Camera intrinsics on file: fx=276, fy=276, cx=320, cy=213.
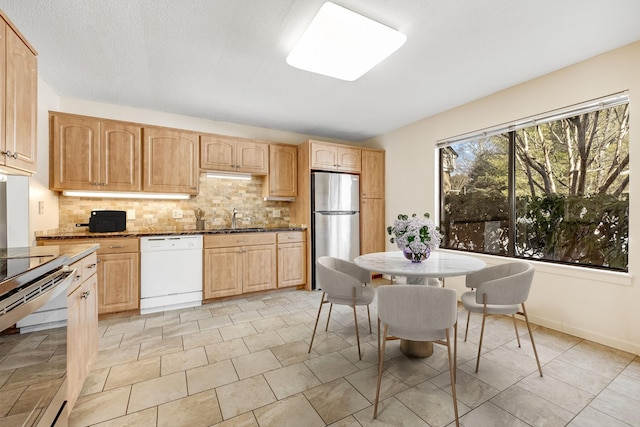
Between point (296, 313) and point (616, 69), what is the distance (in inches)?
146

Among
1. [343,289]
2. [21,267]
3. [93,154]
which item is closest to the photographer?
[21,267]

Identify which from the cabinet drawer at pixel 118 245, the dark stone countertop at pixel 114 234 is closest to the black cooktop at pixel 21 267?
the dark stone countertop at pixel 114 234

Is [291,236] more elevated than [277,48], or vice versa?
[277,48]

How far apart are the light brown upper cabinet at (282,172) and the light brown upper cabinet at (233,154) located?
11 cm

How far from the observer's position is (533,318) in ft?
9.32

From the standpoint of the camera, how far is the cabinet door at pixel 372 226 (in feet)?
14.9

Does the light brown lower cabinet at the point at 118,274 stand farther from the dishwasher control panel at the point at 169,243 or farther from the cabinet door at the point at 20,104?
the cabinet door at the point at 20,104

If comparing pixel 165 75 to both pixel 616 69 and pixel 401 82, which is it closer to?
pixel 401 82

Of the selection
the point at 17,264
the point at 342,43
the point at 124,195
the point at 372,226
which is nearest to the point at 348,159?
the point at 372,226

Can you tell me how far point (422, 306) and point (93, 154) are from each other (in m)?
3.67

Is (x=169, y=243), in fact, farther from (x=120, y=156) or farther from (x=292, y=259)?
(x=292, y=259)

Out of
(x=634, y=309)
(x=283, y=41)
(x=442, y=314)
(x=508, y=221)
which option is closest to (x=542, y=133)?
(x=508, y=221)

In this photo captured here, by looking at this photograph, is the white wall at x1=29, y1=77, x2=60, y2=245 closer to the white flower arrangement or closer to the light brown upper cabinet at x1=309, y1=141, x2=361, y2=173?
Answer: the light brown upper cabinet at x1=309, y1=141, x2=361, y2=173

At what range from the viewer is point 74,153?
9.88 feet
